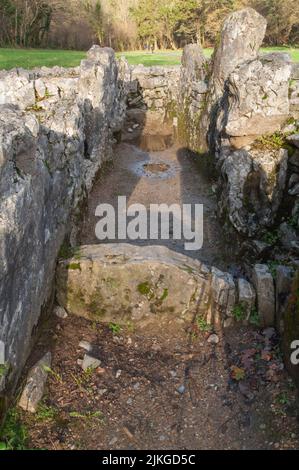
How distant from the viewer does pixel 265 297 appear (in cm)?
534

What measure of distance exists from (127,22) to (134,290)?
29.6 m

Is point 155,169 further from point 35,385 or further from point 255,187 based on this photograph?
point 35,385

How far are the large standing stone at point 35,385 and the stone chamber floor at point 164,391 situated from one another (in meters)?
0.07

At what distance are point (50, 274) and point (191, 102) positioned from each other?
952 cm

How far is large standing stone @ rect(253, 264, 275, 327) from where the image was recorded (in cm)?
528

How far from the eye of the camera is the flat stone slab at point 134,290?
5305 millimetres

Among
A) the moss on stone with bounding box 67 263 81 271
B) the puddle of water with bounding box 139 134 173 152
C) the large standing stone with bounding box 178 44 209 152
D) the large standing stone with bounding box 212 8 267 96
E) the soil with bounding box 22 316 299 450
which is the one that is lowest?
the soil with bounding box 22 316 299 450

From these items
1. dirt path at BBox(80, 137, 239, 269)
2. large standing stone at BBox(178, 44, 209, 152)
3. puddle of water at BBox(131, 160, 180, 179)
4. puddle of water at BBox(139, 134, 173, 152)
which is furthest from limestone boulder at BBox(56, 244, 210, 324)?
puddle of water at BBox(139, 134, 173, 152)

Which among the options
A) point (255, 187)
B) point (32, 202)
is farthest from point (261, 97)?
point (32, 202)

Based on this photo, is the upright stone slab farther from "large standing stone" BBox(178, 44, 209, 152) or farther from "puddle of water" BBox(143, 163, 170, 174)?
"puddle of water" BBox(143, 163, 170, 174)

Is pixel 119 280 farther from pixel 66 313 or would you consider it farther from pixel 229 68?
pixel 229 68
